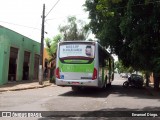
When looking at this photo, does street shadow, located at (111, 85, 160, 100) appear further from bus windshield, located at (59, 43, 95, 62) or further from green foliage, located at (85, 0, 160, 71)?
bus windshield, located at (59, 43, 95, 62)

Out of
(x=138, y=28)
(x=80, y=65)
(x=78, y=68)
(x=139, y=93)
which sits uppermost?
(x=138, y=28)

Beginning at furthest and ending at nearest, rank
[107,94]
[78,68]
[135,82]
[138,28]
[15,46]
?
[135,82], [15,46], [138,28], [107,94], [78,68]

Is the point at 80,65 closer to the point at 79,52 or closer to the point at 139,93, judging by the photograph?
the point at 79,52

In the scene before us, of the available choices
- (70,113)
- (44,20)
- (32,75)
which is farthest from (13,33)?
(70,113)

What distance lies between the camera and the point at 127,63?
96.4 ft

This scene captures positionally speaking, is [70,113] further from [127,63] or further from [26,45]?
[26,45]

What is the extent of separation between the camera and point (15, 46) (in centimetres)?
3092

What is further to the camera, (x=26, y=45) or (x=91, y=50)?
(x=26, y=45)

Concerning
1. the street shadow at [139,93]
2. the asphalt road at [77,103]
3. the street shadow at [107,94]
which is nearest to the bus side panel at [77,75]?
the street shadow at [107,94]

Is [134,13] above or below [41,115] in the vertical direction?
above

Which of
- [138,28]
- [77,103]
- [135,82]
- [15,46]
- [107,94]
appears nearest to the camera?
[77,103]

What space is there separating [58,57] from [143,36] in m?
6.03

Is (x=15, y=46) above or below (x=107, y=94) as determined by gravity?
above

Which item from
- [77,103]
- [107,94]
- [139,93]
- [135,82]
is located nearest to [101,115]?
[77,103]
